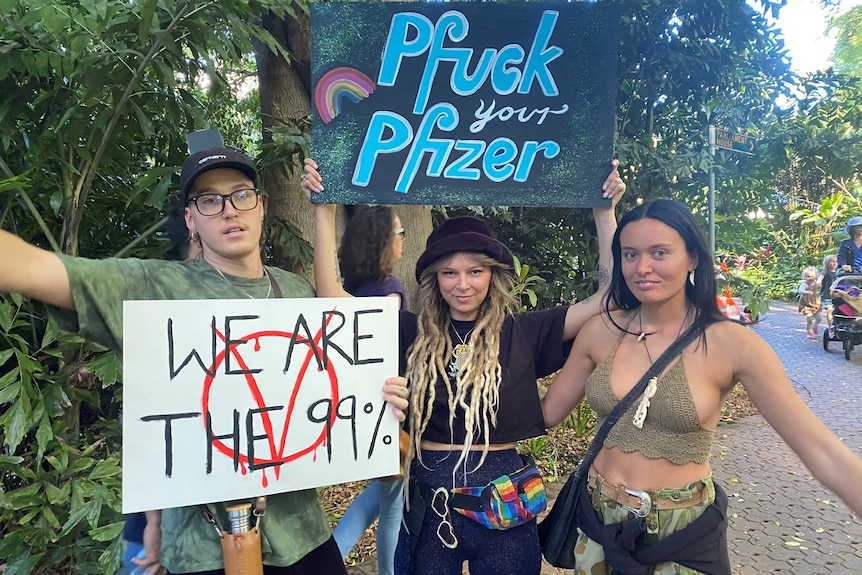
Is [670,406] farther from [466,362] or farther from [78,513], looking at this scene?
[78,513]

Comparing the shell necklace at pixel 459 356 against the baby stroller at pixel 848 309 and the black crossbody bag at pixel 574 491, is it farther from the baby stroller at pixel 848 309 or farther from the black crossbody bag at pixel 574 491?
the baby stroller at pixel 848 309

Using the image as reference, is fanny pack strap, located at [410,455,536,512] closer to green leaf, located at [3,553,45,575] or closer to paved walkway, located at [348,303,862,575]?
Answer: green leaf, located at [3,553,45,575]

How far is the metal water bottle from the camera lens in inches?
57.7

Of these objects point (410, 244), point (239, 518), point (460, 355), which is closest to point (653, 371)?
→ point (460, 355)

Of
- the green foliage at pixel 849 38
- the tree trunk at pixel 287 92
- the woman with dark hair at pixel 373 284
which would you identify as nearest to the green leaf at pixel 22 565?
the woman with dark hair at pixel 373 284

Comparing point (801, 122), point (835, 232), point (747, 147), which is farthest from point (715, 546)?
point (835, 232)

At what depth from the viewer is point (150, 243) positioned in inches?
112

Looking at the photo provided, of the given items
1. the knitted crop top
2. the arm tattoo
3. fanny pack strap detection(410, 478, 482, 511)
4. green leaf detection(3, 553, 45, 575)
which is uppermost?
the arm tattoo

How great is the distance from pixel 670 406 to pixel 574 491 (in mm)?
432

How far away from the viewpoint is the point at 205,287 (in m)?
1.54

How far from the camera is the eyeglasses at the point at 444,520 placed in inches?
66.2

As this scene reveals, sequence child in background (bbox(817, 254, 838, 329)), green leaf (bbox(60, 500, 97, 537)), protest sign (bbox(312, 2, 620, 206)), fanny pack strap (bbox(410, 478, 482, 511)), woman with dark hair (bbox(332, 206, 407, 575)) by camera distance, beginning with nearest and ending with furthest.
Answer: fanny pack strap (bbox(410, 478, 482, 511)) < protest sign (bbox(312, 2, 620, 206)) < green leaf (bbox(60, 500, 97, 537)) < woman with dark hair (bbox(332, 206, 407, 575)) < child in background (bbox(817, 254, 838, 329))

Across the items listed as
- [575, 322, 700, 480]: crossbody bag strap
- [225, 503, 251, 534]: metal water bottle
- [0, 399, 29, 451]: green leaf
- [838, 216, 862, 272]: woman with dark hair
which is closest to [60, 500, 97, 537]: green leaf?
[0, 399, 29, 451]: green leaf

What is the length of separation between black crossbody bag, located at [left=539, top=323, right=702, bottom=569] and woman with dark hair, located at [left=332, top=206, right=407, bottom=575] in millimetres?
1024
